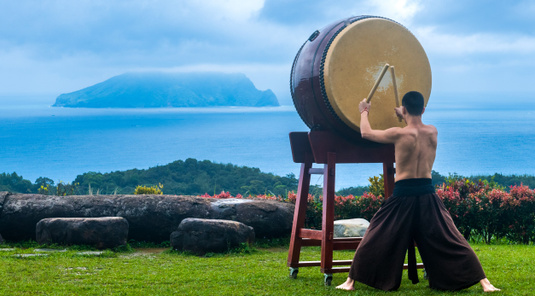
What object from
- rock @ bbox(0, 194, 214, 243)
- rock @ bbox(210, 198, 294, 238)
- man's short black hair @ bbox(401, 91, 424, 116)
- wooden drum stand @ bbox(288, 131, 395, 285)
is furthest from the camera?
rock @ bbox(210, 198, 294, 238)

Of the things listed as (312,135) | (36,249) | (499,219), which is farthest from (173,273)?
(499,219)

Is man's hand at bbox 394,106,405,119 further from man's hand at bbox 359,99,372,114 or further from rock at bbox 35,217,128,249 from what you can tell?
rock at bbox 35,217,128,249

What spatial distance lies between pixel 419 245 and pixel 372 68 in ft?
6.53

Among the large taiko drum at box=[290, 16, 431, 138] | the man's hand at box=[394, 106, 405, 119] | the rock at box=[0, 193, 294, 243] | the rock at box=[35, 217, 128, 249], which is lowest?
the rock at box=[35, 217, 128, 249]

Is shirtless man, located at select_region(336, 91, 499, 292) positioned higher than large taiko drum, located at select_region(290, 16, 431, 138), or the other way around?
large taiko drum, located at select_region(290, 16, 431, 138)

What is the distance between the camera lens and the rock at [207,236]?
9.42 metres

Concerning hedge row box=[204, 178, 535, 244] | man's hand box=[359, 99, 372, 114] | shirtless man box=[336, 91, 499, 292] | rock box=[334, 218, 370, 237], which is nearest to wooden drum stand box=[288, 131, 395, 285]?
man's hand box=[359, 99, 372, 114]

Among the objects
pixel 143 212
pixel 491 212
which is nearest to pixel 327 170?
pixel 143 212

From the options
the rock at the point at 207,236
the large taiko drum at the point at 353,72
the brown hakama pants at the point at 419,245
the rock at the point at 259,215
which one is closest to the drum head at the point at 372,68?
the large taiko drum at the point at 353,72

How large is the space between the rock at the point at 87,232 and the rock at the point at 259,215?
1.78 m

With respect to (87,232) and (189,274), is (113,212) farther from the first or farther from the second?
(189,274)

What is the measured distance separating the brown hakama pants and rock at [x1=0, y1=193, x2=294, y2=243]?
4.95 meters

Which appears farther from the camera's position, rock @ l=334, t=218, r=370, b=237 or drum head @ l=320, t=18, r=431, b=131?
rock @ l=334, t=218, r=370, b=237

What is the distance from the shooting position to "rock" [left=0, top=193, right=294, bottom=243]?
35.3 feet
